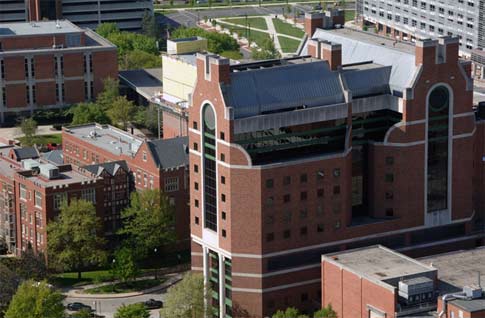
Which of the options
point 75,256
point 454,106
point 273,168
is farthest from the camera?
point 75,256

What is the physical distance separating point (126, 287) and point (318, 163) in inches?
1167

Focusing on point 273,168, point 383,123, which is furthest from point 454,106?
point 273,168

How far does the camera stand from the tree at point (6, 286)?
522 feet

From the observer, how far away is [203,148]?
155250mm

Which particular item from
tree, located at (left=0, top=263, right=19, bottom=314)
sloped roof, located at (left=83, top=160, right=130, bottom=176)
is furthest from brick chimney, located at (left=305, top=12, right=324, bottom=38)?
tree, located at (left=0, top=263, right=19, bottom=314)

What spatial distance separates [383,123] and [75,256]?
39000 millimetres

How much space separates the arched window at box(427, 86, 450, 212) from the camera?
526 ft

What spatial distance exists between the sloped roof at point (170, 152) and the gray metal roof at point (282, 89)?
27698mm

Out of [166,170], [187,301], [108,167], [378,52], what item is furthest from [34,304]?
[378,52]

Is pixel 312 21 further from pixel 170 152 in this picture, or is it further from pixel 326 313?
pixel 326 313

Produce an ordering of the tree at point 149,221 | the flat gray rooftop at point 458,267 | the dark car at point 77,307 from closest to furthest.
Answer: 1. the flat gray rooftop at point 458,267
2. the dark car at point 77,307
3. the tree at point 149,221

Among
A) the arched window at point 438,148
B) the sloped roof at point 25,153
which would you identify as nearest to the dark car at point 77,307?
the sloped roof at point 25,153

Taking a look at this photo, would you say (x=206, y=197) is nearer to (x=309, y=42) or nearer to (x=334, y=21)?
(x=309, y=42)

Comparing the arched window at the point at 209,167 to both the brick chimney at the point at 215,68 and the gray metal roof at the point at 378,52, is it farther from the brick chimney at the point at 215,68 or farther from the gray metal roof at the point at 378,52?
the gray metal roof at the point at 378,52
